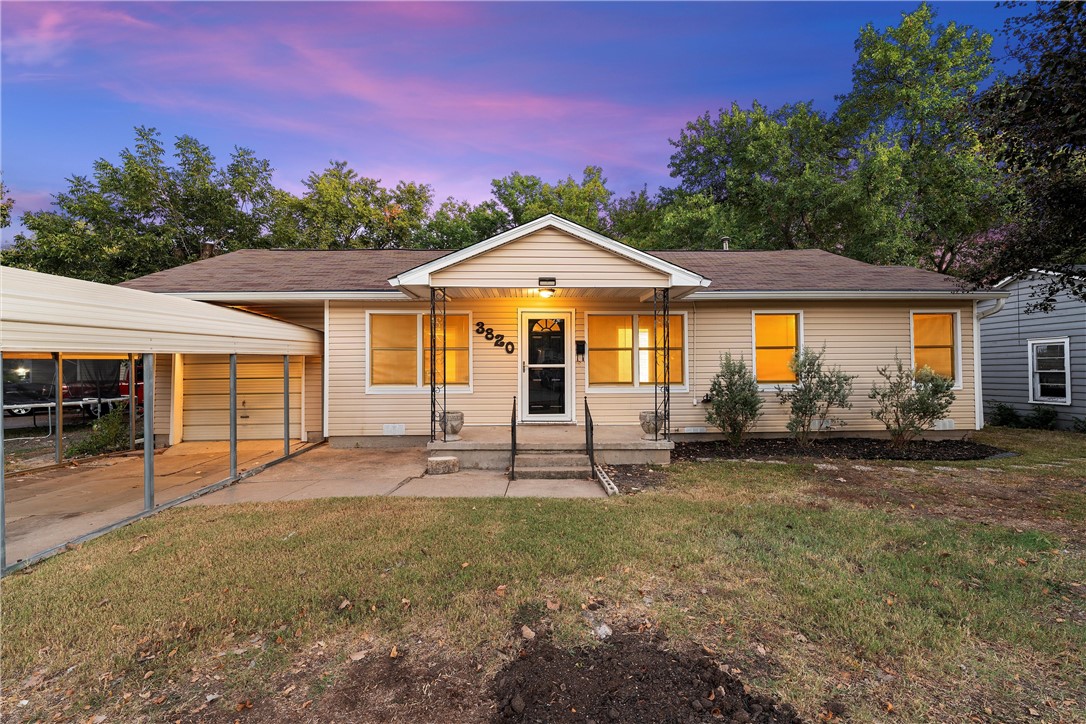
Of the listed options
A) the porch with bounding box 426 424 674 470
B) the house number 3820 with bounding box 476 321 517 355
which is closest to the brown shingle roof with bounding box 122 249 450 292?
the house number 3820 with bounding box 476 321 517 355

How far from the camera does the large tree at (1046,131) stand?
4523 millimetres

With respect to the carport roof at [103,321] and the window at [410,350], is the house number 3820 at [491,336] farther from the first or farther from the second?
the carport roof at [103,321]

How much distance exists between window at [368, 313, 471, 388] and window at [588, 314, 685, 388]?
2600mm

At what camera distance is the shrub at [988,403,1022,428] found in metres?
12.1

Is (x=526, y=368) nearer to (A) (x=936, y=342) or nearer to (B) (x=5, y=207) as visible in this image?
(A) (x=936, y=342)

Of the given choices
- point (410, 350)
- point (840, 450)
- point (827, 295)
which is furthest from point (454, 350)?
point (840, 450)

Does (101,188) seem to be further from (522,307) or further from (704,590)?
(704,590)

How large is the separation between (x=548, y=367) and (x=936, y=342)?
8120 mm

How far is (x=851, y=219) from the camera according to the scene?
16516mm

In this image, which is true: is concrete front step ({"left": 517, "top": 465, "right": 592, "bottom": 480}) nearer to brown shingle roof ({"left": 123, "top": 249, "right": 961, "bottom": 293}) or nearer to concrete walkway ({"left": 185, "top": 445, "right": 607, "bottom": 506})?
concrete walkway ({"left": 185, "top": 445, "right": 607, "bottom": 506})

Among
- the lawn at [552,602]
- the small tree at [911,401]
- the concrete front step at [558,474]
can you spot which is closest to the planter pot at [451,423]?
the concrete front step at [558,474]

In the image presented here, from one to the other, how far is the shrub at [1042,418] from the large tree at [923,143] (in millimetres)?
6106

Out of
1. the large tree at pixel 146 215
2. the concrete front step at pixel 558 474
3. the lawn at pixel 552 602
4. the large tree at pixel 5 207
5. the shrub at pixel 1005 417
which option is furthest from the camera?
the large tree at pixel 146 215

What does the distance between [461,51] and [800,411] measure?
12.3 meters
